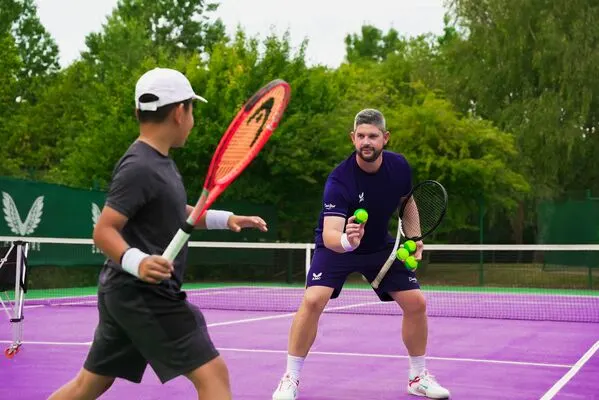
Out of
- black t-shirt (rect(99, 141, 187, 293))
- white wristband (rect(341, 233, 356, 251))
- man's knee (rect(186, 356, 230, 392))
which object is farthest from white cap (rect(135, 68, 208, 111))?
white wristband (rect(341, 233, 356, 251))

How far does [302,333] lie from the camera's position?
20.0 feet

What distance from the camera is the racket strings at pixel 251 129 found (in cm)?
374

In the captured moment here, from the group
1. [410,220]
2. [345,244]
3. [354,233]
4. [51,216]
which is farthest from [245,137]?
[51,216]

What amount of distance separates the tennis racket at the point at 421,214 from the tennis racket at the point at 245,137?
2454mm

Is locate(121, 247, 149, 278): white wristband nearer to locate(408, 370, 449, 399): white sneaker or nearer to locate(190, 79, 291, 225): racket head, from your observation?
locate(190, 79, 291, 225): racket head

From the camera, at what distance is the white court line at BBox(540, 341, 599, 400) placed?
648cm

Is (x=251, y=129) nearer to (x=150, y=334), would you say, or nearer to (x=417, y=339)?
(x=150, y=334)

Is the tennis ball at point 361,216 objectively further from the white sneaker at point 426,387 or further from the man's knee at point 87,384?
the man's knee at point 87,384

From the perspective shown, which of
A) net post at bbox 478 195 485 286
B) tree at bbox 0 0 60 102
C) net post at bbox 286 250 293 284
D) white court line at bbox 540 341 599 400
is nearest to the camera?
white court line at bbox 540 341 599 400

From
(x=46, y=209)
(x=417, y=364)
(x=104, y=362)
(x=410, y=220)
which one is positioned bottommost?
(x=417, y=364)

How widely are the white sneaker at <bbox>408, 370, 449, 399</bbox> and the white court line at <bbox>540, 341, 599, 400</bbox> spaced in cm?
70

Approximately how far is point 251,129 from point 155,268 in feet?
2.43

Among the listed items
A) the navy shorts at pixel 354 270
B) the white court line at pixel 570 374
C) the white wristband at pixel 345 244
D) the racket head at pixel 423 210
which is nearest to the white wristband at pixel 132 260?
the white wristband at pixel 345 244

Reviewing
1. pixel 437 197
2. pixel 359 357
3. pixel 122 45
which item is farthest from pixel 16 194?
pixel 122 45
